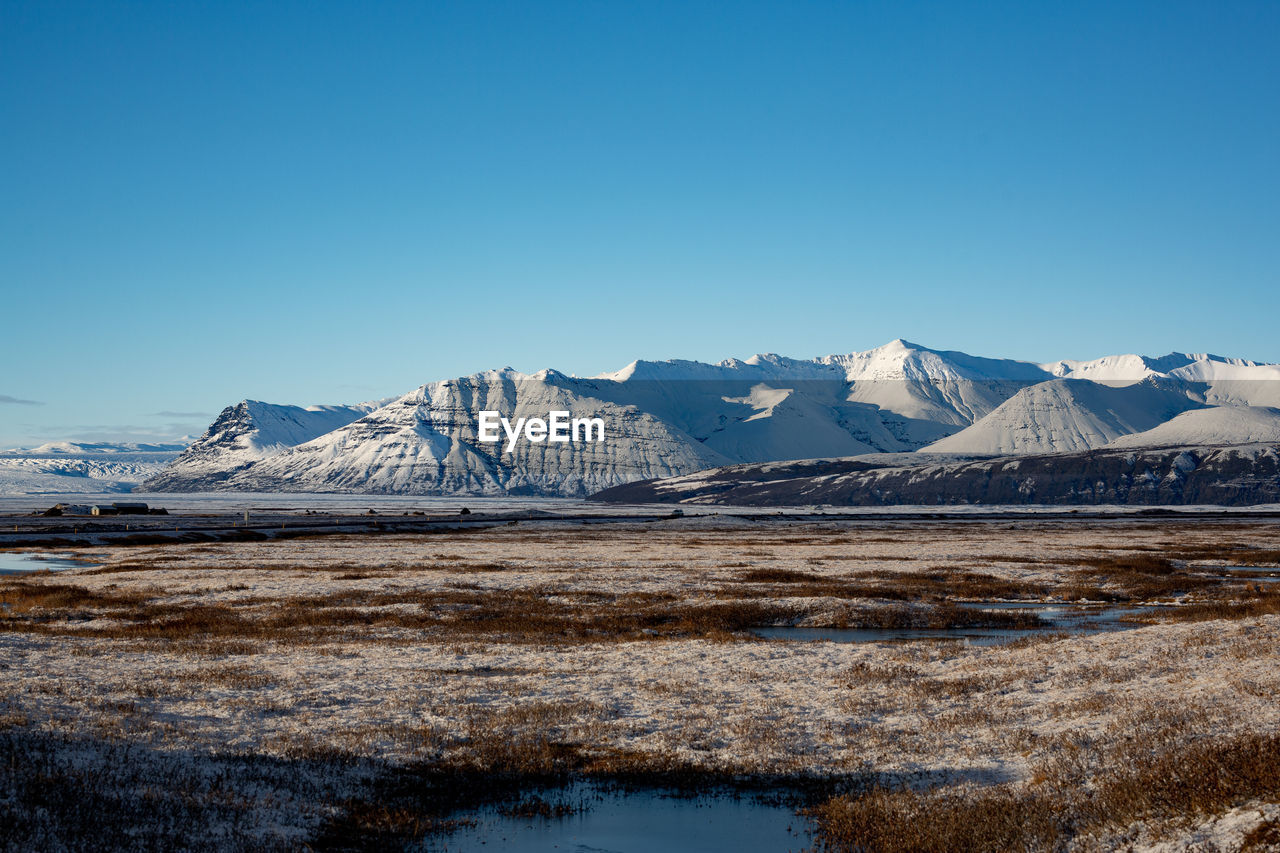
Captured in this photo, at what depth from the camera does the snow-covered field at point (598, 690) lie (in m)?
16.4

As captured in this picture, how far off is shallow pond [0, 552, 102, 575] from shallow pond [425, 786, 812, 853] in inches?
2233

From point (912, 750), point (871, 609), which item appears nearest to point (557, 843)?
point (912, 750)

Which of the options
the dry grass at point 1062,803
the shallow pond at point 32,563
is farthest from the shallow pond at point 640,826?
the shallow pond at point 32,563

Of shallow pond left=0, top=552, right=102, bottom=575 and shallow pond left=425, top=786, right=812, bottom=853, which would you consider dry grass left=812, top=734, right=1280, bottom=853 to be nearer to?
shallow pond left=425, top=786, right=812, bottom=853

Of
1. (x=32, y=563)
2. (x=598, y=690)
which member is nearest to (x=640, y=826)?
→ (x=598, y=690)

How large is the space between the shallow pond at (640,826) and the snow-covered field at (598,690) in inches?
35.2

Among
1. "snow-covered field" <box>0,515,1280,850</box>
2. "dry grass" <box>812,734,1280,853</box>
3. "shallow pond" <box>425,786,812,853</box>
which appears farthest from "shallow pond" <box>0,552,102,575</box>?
"dry grass" <box>812,734,1280,853</box>

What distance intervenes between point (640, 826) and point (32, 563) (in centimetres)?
7161

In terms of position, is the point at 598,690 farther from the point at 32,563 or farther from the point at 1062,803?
the point at 32,563

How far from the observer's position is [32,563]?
71.1 metres

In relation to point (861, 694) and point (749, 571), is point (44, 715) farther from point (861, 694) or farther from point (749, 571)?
point (749, 571)

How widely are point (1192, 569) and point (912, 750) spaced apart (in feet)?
176

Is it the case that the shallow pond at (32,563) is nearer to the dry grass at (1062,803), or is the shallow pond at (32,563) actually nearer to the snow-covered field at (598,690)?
the snow-covered field at (598,690)

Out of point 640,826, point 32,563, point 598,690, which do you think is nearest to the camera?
point 640,826
